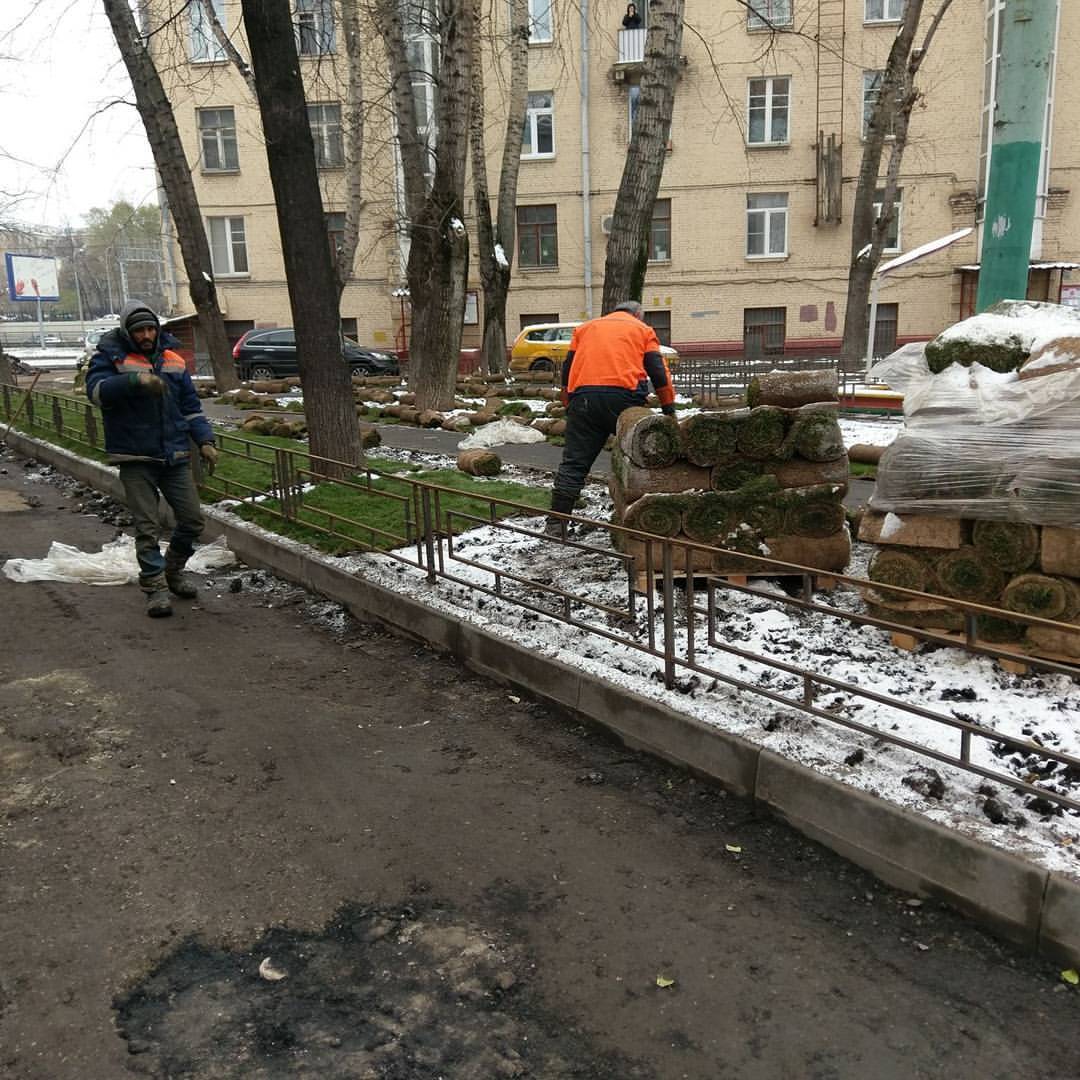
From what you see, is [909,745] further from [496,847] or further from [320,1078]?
[320,1078]

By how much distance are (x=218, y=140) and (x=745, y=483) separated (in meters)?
32.5

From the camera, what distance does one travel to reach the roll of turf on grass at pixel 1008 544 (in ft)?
13.8

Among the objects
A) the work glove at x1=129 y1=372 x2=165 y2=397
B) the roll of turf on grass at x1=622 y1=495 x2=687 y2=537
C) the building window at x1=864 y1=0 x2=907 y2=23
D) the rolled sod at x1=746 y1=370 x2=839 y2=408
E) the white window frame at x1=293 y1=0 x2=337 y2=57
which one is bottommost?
the roll of turf on grass at x1=622 y1=495 x2=687 y2=537

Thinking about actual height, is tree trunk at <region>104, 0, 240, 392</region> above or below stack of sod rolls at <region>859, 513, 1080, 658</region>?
above

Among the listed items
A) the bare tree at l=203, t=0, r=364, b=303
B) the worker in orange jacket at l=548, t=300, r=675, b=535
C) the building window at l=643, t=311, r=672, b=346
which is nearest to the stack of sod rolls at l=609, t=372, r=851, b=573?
the worker in orange jacket at l=548, t=300, r=675, b=535

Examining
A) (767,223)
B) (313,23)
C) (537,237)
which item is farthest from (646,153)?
(537,237)

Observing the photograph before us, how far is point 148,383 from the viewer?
5.74m

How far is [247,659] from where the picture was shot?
17.8 feet

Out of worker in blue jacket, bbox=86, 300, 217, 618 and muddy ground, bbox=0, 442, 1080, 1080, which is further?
worker in blue jacket, bbox=86, 300, 217, 618

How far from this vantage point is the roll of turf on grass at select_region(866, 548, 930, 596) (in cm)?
453

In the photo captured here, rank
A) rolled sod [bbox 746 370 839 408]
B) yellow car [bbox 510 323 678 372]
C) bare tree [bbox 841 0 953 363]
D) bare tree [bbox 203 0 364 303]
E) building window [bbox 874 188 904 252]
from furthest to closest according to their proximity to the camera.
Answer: building window [bbox 874 188 904 252] < yellow car [bbox 510 323 678 372] < bare tree [bbox 841 0 953 363] < bare tree [bbox 203 0 364 303] < rolled sod [bbox 746 370 839 408]

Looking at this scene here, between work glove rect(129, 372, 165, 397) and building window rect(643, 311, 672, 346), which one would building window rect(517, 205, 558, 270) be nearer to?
building window rect(643, 311, 672, 346)

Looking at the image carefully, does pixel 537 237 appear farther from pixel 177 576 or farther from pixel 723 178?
pixel 177 576

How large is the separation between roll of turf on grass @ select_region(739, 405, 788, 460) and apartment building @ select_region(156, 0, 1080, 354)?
1041 inches
